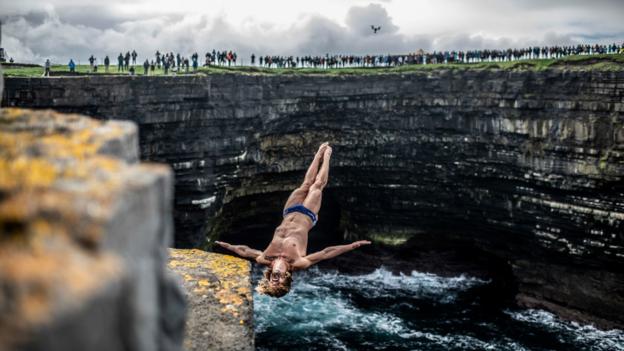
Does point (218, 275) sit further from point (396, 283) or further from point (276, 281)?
point (396, 283)

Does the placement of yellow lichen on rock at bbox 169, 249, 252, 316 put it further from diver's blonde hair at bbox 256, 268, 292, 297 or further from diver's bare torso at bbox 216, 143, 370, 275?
diver's bare torso at bbox 216, 143, 370, 275

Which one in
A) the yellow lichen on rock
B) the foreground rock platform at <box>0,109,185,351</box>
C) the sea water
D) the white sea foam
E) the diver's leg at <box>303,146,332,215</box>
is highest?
the foreground rock platform at <box>0,109,185,351</box>

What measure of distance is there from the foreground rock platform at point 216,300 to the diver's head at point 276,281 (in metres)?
0.54

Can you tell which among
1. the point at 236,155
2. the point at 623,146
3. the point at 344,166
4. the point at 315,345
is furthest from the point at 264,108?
the point at 623,146

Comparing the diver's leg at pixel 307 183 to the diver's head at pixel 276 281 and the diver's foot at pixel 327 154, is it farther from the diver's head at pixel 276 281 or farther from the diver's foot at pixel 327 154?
the diver's head at pixel 276 281

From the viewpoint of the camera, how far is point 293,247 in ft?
50.5

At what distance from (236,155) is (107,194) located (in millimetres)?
28884

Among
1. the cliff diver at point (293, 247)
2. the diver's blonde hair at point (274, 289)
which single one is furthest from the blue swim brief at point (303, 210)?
the diver's blonde hair at point (274, 289)

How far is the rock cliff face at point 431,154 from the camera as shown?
29.9 metres

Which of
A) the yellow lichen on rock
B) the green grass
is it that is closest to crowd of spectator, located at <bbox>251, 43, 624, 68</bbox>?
the green grass

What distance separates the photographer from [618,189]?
30.4 meters

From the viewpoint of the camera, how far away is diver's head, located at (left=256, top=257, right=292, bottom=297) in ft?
45.3

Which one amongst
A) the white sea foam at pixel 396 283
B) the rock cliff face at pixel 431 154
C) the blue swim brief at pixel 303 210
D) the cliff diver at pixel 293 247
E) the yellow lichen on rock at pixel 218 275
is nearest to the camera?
the yellow lichen on rock at pixel 218 275

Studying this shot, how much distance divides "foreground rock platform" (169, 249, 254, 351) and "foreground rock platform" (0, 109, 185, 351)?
21.8 ft
